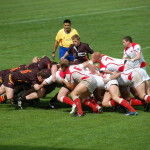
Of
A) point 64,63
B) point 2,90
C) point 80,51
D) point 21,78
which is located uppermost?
point 64,63

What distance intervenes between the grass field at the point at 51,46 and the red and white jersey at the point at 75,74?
3.00ft

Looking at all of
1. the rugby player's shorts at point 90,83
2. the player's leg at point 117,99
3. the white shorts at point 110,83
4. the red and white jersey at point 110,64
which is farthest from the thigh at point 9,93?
the player's leg at point 117,99

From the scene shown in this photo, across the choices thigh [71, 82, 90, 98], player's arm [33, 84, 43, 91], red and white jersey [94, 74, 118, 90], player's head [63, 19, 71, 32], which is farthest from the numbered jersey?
player's head [63, 19, 71, 32]

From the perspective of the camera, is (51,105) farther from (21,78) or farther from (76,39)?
(76,39)

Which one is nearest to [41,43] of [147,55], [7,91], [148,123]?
[147,55]

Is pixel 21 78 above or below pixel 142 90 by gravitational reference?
above

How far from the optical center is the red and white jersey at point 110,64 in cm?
1437

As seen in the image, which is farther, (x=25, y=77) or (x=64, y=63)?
(x=25, y=77)

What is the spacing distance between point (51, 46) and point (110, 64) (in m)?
11.7

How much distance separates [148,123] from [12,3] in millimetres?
28344

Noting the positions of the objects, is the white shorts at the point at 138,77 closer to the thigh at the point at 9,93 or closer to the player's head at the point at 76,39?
the player's head at the point at 76,39

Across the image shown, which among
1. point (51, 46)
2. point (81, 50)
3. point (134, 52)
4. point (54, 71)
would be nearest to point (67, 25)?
point (81, 50)

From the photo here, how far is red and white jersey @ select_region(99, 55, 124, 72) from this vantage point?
566 inches

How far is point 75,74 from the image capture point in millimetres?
13938
